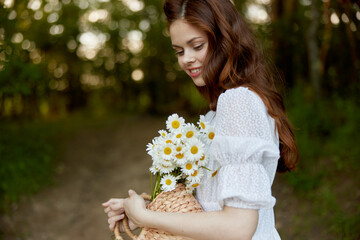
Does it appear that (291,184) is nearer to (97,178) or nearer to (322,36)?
(322,36)

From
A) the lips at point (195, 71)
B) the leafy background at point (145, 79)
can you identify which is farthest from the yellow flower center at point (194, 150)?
the leafy background at point (145, 79)

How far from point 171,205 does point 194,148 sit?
0.24 meters

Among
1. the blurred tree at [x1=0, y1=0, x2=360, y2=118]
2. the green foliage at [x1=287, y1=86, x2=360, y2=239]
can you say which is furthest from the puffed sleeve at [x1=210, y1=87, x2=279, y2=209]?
the blurred tree at [x1=0, y1=0, x2=360, y2=118]

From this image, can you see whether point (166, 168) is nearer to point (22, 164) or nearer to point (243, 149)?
point (243, 149)

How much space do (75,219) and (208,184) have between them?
3923mm

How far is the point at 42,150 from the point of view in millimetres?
6289

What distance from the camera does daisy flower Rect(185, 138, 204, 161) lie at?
150 cm

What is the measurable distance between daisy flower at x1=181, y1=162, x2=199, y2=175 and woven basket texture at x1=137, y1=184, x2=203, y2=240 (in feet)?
0.34

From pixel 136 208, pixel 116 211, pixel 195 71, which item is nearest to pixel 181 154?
pixel 136 208

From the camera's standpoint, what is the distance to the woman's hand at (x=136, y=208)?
1.47 m

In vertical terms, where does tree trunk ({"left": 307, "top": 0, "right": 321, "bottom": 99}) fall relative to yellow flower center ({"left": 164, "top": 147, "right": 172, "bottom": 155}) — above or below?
above

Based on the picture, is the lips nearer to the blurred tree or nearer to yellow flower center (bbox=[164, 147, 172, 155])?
yellow flower center (bbox=[164, 147, 172, 155])

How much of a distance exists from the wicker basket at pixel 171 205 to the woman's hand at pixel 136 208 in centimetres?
5

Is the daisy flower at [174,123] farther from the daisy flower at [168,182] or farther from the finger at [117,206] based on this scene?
the finger at [117,206]
